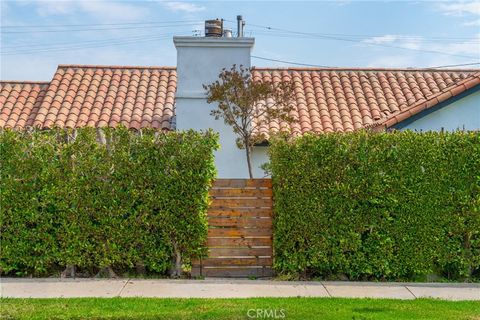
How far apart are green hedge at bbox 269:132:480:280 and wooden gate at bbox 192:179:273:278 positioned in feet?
1.17

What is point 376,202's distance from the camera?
1077 centimetres

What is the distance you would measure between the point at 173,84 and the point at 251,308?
13376 mm

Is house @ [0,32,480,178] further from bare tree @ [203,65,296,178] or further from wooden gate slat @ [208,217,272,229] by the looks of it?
wooden gate slat @ [208,217,272,229]

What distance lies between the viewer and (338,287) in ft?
33.6

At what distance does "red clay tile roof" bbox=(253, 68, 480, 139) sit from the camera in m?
16.6

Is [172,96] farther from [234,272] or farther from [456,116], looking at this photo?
[234,272]

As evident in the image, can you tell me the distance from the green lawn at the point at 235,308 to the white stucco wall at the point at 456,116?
8.27 meters

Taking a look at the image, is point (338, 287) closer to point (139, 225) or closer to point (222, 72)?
point (139, 225)

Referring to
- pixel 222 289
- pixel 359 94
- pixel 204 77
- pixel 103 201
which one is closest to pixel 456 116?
pixel 359 94

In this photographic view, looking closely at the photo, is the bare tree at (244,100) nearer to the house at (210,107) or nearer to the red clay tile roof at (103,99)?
the house at (210,107)

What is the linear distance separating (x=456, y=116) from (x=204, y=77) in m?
6.56

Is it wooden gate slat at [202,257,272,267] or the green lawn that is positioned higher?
wooden gate slat at [202,257,272,267]

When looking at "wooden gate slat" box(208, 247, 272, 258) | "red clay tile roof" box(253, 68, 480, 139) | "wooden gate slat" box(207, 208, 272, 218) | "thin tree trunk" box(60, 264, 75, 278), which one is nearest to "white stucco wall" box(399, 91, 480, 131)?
"red clay tile roof" box(253, 68, 480, 139)

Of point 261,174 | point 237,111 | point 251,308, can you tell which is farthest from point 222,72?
point 251,308
